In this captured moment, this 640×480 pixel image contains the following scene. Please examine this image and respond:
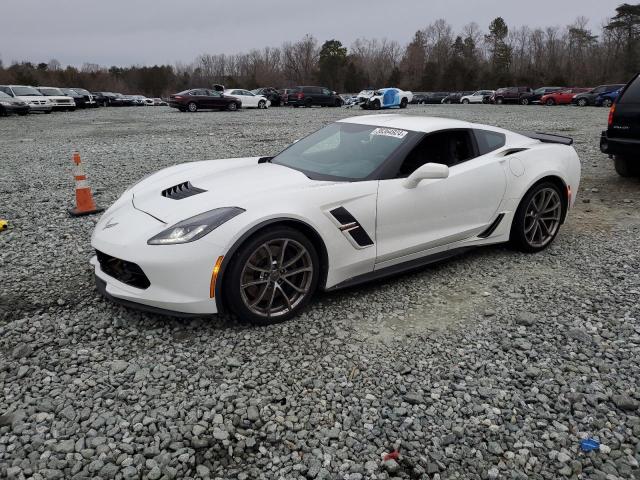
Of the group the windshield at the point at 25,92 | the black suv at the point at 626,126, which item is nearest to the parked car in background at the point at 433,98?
the windshield at the point at 25,92

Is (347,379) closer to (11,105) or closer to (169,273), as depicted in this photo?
(169,273)

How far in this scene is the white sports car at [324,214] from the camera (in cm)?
309

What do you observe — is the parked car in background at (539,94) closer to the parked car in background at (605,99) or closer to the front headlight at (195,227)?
the parked car in background at (605,99)

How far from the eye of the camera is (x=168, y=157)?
34.4ft

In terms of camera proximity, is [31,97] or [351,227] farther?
[31,97]

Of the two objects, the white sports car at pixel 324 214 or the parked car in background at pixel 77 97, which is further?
the parked car in background at pixel 77 97

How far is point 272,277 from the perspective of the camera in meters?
3.26

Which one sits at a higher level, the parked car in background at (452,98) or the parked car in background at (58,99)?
the parked car in background at (452,98)

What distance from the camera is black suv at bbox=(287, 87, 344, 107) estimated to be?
35.0 meters

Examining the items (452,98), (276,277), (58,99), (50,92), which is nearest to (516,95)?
(452,98)

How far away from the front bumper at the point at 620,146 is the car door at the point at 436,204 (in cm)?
336

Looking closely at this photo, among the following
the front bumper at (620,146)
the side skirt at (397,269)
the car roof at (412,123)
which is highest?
the car roof at (412,123)

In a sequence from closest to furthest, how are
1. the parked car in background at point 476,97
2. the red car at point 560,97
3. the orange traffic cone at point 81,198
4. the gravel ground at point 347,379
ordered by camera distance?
the gravel ground at point 347,379, the orange traffic cone at point 81,198, the red car at point 560,97, the parked car in background at point 476,97

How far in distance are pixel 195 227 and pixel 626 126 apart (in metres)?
6.28
